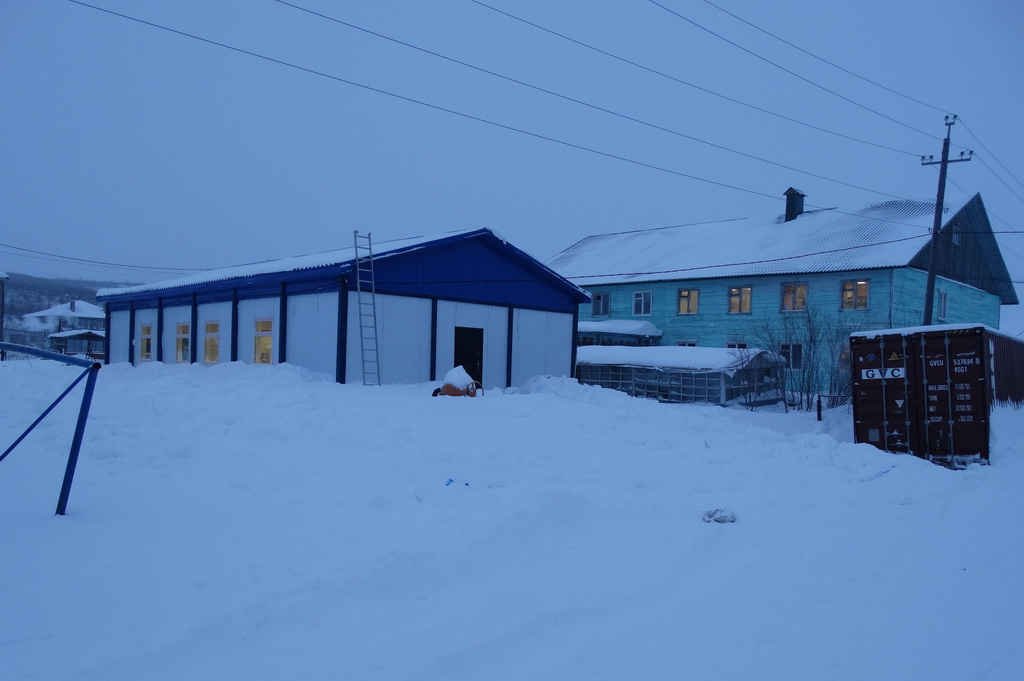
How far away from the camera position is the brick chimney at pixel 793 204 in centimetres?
4169

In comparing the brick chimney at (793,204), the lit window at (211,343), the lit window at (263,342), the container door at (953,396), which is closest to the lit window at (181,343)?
the lit window at (211,343)

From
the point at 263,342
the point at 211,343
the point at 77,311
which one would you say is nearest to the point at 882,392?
the point at 263,342

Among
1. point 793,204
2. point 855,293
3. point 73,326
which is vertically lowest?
point 73,326

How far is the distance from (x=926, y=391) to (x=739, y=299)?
2364 centimetres

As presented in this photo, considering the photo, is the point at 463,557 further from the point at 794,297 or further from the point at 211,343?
the point at 794,297

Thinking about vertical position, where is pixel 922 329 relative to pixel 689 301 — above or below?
below

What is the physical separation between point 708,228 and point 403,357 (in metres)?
32.9

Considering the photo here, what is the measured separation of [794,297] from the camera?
3519cm

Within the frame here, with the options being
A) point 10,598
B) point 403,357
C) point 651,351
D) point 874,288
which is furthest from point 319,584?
point 874,288

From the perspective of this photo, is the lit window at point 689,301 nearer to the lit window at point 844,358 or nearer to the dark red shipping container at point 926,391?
the lit window at point 844,358

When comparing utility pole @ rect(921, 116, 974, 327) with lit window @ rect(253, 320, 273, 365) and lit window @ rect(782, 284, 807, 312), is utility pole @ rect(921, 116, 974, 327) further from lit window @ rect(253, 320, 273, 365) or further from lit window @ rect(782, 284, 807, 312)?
lit window @ rect(253, 320, 273, 365)

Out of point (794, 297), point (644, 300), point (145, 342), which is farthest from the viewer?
point (644, 300)

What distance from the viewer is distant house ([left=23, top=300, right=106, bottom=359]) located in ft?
179

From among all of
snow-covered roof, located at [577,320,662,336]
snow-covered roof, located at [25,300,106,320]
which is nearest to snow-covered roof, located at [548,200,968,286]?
snow-covered roof, located at [577,320,662,336]
